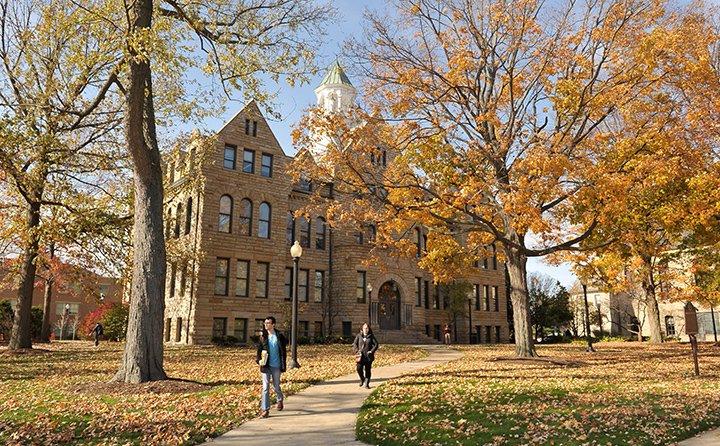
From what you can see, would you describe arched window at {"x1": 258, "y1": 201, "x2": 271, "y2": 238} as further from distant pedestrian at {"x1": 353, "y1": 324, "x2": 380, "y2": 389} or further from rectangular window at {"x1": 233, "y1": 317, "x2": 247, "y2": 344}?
distant pedestrian at {"x1": 353, "y1": 324, "x2": 380, "y2": 389}

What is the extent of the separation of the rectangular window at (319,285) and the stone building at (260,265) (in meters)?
0.07

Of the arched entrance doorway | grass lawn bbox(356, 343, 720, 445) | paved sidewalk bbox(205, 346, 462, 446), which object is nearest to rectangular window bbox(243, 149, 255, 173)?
the arched entrance doorway

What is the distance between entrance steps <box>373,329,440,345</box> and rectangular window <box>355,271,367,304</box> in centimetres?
219

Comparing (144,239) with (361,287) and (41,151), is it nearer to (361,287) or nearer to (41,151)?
(41,151)

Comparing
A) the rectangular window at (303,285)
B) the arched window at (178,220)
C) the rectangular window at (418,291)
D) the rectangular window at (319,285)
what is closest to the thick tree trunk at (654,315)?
the rectangular window at (418,291)

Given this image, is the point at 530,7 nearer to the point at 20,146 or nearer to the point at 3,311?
the point at 20,146

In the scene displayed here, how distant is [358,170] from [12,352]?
15.3m

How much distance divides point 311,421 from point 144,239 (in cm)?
617

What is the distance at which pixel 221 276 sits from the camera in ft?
94.3

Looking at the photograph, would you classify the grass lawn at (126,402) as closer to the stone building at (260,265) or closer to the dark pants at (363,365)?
the dark pants at (363,365)

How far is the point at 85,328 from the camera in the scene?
43.2 meters

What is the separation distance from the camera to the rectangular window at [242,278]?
29297 mm

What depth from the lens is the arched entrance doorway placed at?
1368 inches

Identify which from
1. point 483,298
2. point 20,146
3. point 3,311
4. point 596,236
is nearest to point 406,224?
point 596,236
